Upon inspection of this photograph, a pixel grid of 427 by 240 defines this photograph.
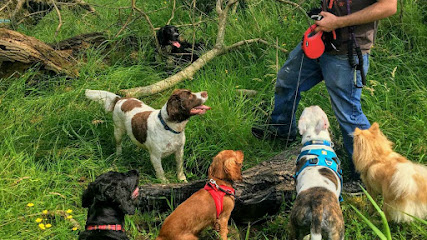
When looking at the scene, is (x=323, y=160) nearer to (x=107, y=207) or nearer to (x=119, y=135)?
(x=107, y=207)

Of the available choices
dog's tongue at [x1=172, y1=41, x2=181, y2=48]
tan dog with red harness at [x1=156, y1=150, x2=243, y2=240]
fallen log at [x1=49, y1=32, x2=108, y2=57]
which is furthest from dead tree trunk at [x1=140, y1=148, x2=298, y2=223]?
fallen log at [x1=49, y1=32, x2=108, y2=57]

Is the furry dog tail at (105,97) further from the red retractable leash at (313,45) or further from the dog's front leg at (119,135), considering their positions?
the red retractable leash at (313,45)

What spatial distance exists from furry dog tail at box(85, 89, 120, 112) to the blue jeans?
75.3 inches

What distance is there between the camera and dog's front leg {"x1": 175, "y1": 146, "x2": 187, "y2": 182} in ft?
13.9

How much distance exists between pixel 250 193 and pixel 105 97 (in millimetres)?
2186

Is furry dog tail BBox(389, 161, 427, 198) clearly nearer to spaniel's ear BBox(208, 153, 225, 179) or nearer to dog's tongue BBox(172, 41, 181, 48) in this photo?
spaniel's ear BBox(208, 153, 225, 179)

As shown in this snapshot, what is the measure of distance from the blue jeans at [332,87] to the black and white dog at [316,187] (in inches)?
10.5

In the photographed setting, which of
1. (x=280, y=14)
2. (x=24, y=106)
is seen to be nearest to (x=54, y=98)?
(x=24, y=106)

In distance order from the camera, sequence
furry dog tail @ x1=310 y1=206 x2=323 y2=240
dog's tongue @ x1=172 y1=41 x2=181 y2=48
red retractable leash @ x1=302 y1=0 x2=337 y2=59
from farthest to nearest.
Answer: dog's tongue @ x1=172 y1=41 x2=181 y2=48 < red retractable leash @ x1=302 y1=0 x2=337 y2=59 < furry dog tail @ x1=310 y1=206 x2=323 y2=240

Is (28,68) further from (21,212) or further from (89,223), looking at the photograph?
(89,223)

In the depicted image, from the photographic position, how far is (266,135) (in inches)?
178

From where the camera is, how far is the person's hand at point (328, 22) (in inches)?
130

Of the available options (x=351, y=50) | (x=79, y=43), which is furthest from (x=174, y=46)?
(x=351, y=50)

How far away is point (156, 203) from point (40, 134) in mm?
1781
